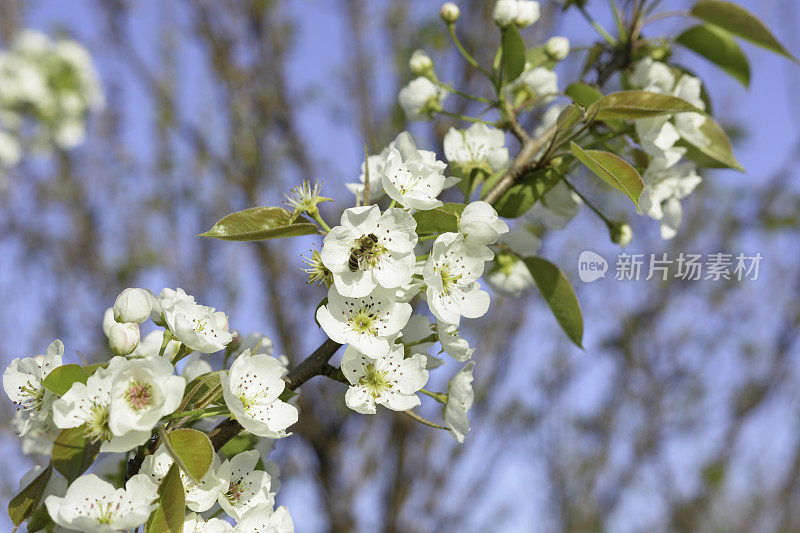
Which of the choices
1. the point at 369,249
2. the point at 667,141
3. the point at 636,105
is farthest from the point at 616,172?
the point at 369,249

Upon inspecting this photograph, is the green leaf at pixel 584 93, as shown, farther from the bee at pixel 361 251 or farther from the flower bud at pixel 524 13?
the bee at pixel 361 251

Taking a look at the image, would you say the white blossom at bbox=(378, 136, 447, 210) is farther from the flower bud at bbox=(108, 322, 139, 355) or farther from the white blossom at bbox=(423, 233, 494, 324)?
the flower bud at bbox=(108, 322, 139, 355)

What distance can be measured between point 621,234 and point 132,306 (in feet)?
2.92

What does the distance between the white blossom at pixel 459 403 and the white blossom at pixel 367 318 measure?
146 millimetres

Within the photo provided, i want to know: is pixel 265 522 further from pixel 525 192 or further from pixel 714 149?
pixel 714 149

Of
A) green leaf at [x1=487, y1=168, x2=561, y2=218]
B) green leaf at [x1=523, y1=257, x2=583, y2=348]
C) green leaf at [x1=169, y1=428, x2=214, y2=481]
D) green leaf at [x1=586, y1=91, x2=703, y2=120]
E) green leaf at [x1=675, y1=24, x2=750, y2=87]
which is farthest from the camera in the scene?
green leaf at [x1=675, y1=24, x2=750, y2=87]

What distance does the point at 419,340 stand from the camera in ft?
2.79

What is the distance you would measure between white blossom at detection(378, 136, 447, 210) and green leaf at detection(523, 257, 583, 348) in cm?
31

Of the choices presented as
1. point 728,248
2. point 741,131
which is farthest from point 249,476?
point 728,248

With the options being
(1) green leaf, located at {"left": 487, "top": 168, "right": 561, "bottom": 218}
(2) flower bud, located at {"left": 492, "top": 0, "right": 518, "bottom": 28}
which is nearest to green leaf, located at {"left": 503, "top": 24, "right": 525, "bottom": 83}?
(2) flower bud, located at {"left": 492, "top": 0, "right": 518, "bottom": 28}

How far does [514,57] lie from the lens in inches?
42.8

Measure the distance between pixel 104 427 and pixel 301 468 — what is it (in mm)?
2770

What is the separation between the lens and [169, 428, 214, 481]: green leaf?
66 cm

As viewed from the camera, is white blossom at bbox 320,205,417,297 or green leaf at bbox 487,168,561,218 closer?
white blossom at bbox 320,205,417,297
